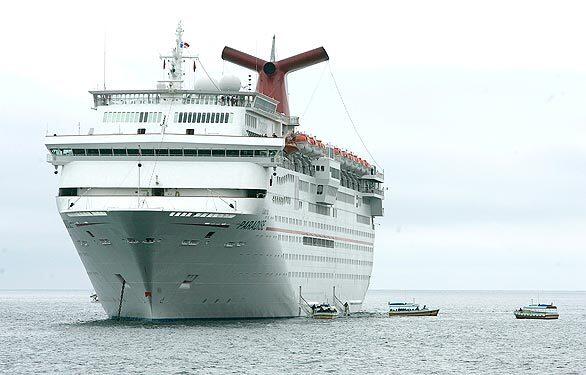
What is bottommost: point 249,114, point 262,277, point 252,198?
point 262,277

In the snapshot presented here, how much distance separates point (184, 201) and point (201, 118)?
8.25 m

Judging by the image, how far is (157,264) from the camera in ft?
214

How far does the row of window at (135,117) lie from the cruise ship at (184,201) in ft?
0.20

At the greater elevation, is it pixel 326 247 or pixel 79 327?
pixel 326 247

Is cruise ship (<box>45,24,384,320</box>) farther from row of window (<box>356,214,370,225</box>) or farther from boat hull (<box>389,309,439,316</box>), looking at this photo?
boat hull (<box>389,309,439,316</box>)

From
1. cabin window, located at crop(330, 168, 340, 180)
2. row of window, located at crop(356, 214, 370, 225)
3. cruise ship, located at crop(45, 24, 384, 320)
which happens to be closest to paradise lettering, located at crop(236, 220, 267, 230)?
cruise ship, located at crop(45, 24, 384, 320)

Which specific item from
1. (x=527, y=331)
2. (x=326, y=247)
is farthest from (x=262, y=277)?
(x=527, y=331)

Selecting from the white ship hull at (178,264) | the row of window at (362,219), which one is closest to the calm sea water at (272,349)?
the white ship hull at (178,264)

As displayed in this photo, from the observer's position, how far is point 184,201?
212 feet

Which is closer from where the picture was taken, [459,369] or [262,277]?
[459,369]

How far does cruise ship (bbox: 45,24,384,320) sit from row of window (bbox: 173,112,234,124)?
0.20 ft

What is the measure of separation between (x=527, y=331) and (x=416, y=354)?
29006 millimetres

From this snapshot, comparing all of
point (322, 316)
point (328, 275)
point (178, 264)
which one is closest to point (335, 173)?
point (328, 275)

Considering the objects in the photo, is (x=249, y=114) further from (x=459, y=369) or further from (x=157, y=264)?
(x=459, y=369)
